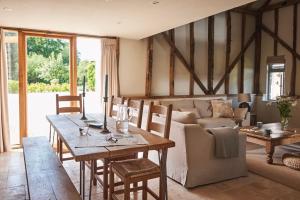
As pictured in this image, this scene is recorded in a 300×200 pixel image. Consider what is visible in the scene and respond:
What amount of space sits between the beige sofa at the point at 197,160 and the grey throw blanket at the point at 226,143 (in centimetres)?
6

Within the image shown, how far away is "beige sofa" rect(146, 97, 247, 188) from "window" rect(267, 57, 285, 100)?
456 cm

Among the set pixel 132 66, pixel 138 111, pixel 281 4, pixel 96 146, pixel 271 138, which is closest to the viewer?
pixel 96 146

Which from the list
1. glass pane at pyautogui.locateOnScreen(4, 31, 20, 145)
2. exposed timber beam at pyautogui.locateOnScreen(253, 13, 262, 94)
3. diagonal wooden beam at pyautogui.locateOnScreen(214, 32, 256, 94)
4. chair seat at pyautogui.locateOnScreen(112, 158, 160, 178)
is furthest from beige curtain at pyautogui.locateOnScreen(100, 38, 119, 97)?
exposed timber beam at pyautogui.locateOnScreen(253, 13, 262, 94)

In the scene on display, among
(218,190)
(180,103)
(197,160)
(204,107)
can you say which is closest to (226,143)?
(197,160)

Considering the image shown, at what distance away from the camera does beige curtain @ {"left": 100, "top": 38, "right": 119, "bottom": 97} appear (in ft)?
17.8

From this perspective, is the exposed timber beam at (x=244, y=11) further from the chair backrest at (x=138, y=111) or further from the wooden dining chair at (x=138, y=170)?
the wooden dining chair at (x=138, y=170)

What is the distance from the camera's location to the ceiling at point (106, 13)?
10.8 feet

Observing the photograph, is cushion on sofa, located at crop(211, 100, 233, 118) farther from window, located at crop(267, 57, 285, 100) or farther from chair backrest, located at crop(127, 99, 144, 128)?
chair backrest, located at crop(127, 99, 144, 128)

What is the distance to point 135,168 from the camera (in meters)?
2.30

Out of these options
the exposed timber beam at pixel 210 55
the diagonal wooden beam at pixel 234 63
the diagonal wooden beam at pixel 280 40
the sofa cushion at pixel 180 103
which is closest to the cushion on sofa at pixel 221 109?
the sofa cushion at pixel 180 103

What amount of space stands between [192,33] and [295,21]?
8.72 ft

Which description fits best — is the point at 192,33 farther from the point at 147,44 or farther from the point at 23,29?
the point at 23,29

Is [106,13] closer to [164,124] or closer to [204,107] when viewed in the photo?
[164,124]

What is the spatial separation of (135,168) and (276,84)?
20.6 feet
